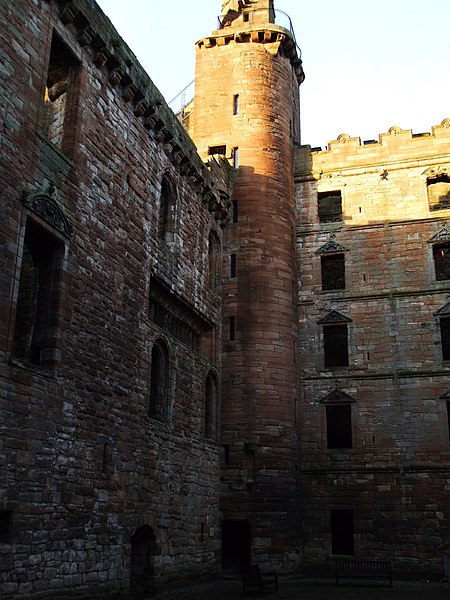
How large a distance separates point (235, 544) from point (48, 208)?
1233 centimetres

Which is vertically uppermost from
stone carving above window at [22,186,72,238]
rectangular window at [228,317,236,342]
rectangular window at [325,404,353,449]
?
rectangular window at [228,317,236,342]

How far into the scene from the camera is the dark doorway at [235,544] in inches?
753

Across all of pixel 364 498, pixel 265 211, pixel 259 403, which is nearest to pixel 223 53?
pixel 265 211

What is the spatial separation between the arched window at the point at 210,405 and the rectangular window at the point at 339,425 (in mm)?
4027

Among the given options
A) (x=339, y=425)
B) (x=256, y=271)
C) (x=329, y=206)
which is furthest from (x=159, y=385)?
(x=329, y=206)

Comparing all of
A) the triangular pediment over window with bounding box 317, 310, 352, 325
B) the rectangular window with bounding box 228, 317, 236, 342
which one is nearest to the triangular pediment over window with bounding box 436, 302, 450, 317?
the triangular pediment over window with bounding box 317, 310, 352, 325

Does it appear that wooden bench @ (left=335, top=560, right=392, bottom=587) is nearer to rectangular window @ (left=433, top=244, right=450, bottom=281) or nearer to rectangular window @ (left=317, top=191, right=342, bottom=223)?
rectangular window @ (left=433, top=244, right=450, bottom=281)

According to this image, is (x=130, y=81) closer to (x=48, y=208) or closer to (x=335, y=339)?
(x=48, y=208)

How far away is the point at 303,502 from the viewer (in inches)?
817

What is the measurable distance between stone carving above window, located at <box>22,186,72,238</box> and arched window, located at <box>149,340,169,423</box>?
4614mm

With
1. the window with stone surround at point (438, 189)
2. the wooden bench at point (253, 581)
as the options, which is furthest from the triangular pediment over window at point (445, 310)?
the wooden bench at point (253, 581)

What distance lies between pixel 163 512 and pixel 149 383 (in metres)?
2.86

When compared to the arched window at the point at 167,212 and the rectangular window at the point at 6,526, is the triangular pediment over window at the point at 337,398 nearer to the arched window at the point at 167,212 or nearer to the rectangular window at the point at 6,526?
the arched window at the point at 167,212

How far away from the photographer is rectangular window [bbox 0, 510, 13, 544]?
32.6 feet
